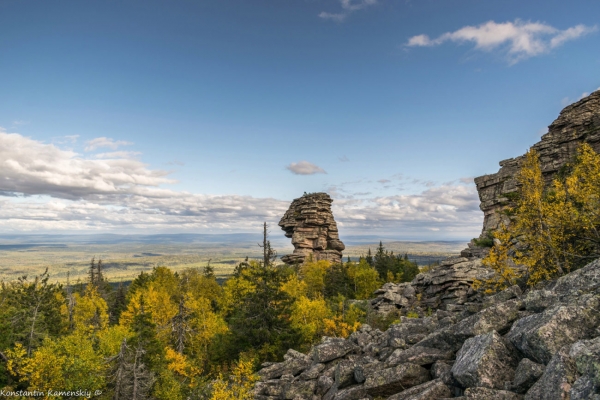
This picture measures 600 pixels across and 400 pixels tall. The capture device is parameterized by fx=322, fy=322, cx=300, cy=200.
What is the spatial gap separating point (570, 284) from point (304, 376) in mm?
14195

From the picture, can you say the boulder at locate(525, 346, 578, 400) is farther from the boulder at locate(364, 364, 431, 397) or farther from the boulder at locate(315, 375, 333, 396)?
the boulder at locate(315, 375, 333, 396)

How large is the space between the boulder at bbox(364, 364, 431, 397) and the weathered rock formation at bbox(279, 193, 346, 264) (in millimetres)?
79390

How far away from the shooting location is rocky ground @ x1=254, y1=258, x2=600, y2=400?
323 inches

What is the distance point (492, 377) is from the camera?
9773mm

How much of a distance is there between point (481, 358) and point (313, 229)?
86.0m

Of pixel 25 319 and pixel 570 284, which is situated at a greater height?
pixel 570 284

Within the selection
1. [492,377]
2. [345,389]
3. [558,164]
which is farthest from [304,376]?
[558,164]

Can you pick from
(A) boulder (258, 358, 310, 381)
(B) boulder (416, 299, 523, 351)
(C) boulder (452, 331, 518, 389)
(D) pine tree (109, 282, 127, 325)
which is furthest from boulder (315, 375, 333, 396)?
(D) pine tree (109, 282, 127, 325)

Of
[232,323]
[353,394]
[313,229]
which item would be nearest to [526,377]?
[353,394]

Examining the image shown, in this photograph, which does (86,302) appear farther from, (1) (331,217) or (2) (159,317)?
(1) (331,217)

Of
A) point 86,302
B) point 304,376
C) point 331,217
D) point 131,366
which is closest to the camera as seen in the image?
point 304,376

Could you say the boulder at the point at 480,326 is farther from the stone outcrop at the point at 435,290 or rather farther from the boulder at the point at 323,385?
the stone outcrop at the point at 435,290

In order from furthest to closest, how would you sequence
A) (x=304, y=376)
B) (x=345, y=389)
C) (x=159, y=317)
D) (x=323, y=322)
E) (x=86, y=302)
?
(x=86, y=302)
(x=159, y=317)
(x=323, y=322)
(x=304, y=376)
(x=345, y=389)

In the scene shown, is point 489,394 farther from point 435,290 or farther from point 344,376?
point 435,290
